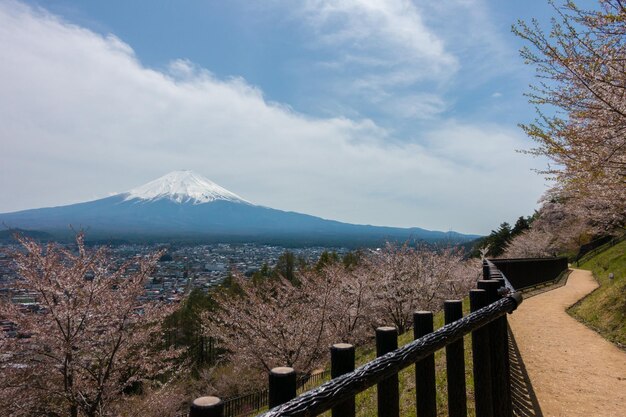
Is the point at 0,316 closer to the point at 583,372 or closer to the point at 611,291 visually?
the point at 583,372

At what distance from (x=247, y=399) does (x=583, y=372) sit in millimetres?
15421

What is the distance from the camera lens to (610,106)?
4926 mm

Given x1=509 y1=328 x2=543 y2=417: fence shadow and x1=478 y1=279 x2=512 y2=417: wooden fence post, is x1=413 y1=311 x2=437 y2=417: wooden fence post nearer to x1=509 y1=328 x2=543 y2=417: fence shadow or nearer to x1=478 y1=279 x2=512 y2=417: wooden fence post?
x1=478 y1=279 x2=512 y2=417: wooden fence post

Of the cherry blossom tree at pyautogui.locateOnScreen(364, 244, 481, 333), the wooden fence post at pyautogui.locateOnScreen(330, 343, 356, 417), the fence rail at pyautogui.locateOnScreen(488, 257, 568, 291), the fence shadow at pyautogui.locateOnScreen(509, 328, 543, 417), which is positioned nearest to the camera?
the wooden fence post at pyautogui.locateOnScreen(330, 343, 356, 417)

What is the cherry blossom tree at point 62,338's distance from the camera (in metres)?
8.46

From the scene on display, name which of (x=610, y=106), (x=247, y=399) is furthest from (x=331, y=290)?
(x=610, y=106)

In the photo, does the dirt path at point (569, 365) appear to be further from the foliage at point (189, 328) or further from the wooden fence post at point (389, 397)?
the foliage at point (189, 328)

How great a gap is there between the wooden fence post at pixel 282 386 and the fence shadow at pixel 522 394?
4215 mm

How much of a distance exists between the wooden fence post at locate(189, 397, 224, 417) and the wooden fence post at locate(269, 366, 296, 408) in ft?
0.73

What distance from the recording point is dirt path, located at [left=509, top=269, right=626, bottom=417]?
4.93 metres

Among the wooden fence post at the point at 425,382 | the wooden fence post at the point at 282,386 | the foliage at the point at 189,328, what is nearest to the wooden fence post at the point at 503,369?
the wooden fence post at the point at 425,382

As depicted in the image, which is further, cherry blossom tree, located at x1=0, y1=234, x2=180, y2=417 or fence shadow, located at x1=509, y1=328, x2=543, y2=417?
cherry blossom tree, located at x1=0, y1=234, x2=180, y2=417

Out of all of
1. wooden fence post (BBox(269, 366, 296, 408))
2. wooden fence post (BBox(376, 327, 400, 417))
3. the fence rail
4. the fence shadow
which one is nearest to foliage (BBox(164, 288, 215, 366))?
the fence rail

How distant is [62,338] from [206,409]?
949 centimetres
